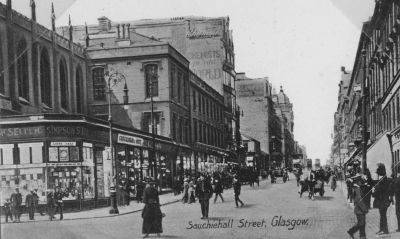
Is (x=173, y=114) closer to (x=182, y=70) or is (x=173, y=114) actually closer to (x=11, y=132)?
(x=182, y=70)

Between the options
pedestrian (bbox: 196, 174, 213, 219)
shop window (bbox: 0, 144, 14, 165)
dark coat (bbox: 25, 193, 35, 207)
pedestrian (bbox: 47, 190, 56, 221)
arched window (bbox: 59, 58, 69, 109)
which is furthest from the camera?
arched window (bbox: 59, 58, 69, 109)

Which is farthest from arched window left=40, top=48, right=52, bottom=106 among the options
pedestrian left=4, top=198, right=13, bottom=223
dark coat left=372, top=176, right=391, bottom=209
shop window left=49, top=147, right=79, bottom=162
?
dark coat left=372, top=176, right=391, bottom=209

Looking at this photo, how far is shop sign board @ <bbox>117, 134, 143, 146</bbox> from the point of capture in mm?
27291

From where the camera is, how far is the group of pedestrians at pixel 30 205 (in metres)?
14.5

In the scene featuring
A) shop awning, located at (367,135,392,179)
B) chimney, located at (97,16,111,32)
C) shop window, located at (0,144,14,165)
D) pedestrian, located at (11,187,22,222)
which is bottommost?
pedestrian, located at (11,187,22,222)

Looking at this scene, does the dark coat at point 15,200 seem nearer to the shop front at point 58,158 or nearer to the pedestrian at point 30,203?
the pedestrian at point 30,203

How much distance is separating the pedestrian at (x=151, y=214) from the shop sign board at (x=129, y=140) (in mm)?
14413

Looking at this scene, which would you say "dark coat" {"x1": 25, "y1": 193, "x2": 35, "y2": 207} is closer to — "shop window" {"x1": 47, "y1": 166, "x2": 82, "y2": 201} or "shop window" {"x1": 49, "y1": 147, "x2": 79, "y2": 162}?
"shop window" {"x1": 47, "y1": 166, "x2": 82, "y2": 201}

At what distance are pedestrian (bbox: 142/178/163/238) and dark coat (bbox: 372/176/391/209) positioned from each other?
4.91 m

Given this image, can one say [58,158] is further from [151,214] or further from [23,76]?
[151,214]

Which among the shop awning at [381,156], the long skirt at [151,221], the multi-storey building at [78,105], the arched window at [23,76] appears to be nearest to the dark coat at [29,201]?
the multi-storey building at [78,105]

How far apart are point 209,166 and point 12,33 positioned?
92.1ft

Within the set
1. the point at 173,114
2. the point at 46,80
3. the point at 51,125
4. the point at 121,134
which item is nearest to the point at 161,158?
the point at 173,114

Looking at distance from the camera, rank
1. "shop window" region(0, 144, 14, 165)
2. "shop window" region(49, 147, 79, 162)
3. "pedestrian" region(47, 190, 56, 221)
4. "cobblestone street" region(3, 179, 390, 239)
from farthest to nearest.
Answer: "shop window" region(49, 147, 79, 162), "pedestrian" region(47, 190, 56, 221), "shop window" region(0, 144, 14, 165), "cobblestone street" region(3, 179, 390, 239)
